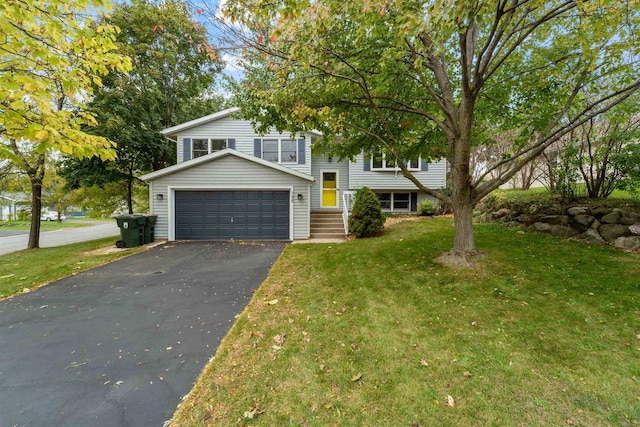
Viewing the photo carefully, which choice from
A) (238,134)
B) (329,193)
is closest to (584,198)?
(329,193)

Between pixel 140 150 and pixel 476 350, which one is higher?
pixel 140 150

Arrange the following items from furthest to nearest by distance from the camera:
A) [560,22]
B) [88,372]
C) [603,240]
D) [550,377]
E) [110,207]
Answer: [110,207], [603,240], [560,22], [88,372], [550,377]

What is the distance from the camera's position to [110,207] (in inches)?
617

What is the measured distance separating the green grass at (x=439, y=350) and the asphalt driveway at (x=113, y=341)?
0.40 m

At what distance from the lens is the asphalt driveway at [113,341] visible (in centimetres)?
242

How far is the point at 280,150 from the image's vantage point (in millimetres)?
13570

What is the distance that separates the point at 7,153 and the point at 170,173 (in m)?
8.00

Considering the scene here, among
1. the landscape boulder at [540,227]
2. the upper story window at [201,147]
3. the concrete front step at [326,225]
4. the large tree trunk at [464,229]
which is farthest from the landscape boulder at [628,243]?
the upper story window at [201,147]

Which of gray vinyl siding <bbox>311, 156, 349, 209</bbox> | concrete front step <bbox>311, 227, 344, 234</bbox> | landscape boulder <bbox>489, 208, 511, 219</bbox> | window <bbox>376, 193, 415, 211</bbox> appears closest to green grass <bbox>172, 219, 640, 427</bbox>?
landscape boulder <bbox>489, 208, 511, 219</bbox>

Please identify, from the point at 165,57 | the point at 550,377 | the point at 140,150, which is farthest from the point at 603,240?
the point at 165,57

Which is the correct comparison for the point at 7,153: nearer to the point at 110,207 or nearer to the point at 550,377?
the point at 550,377

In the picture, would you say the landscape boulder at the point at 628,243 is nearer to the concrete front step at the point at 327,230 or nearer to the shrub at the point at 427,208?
the shrub at the point at 427,208

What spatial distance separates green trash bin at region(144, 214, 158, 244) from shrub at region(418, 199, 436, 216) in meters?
12.4

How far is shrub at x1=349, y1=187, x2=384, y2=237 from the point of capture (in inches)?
381
